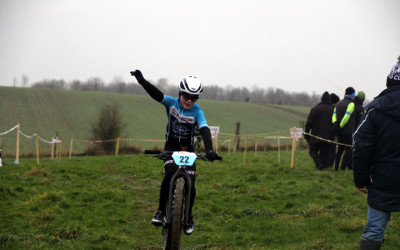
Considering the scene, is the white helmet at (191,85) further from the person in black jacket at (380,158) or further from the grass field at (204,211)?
the grass field at (204,211)

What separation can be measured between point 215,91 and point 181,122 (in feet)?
389

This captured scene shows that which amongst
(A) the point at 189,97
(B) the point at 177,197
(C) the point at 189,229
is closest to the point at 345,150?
(A) the point at 189,97

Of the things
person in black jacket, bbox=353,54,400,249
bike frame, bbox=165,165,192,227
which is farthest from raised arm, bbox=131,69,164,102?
person in black jacket, bbox=353,54,400,249

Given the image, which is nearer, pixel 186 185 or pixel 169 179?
pixel 186 185

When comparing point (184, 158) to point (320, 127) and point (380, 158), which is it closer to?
point (380, 158)

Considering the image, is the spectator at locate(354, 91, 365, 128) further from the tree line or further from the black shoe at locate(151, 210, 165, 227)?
the tree line

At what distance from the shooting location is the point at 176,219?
4.73 m

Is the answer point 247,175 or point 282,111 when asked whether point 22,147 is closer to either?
point 247,175

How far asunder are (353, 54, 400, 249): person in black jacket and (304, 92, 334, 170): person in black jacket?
966cm

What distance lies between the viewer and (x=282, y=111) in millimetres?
79562

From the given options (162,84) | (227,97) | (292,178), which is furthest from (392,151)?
(227,97)

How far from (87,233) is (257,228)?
297 centimetres

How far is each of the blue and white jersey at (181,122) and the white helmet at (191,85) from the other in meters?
0.33

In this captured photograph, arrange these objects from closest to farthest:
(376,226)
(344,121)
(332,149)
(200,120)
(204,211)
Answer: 1. (376,226)
2. (200,120)
3. (204,211)
4. (344,121)
5. (332,149)
